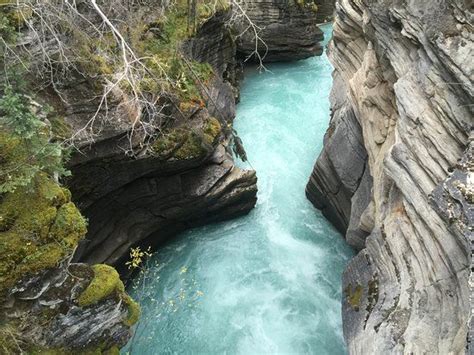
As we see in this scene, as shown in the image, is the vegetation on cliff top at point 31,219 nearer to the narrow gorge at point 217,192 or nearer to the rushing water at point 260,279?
the narrow gorge at point 217,192

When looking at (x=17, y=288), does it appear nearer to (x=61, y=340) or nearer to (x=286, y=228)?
(x=61, y=340)

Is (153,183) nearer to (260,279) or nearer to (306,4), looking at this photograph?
(260,279)

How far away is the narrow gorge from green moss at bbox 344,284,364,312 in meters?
0.04

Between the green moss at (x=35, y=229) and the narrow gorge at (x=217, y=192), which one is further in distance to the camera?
the narrow gorge at (x=217, y=192)

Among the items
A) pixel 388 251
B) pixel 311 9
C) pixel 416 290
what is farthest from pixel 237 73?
pixel 416 290

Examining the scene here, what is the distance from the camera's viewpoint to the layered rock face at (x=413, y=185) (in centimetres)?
524

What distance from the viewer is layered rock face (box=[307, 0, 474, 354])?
524 centimetres

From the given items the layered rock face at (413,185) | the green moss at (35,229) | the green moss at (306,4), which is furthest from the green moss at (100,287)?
the green moss at (306,4)

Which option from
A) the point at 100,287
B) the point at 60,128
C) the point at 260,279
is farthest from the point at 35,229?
the point at 260,279

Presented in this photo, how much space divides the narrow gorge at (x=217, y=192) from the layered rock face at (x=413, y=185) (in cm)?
3

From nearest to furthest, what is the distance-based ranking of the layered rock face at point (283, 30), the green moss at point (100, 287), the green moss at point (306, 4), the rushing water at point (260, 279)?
the green moss at point (100, 287)
the rushing water at point (260, 279)
the layered rock face at point (283, 30)
the green moss at point (306, 4)

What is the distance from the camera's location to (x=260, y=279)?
10.1m

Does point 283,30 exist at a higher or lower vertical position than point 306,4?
lower

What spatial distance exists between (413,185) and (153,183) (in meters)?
5.74
